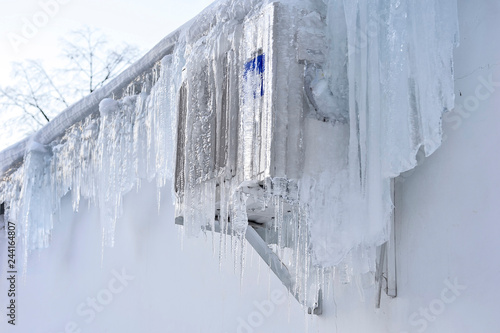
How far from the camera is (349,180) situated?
9.93 feet

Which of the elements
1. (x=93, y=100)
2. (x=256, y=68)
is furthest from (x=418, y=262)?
(x=93, y=100)

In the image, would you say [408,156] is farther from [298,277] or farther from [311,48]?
[298,277]

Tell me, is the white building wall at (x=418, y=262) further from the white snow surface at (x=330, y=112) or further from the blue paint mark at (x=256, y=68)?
the blue paint mark at (x=256, y=68)

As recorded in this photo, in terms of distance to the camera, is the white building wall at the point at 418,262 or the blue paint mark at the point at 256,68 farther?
the blue paint mark at the point at 256,68

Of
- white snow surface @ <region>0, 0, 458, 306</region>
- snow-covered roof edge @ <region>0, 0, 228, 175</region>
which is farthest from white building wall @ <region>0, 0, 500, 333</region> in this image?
snow-covered roof edge @ <region>0, 0, 228, 175</region>

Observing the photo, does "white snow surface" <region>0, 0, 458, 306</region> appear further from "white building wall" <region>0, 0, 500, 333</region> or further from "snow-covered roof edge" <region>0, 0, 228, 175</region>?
"snow-covered roof edge" <region>0, 0, 228, 175</region>

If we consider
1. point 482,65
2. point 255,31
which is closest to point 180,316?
point 255,31

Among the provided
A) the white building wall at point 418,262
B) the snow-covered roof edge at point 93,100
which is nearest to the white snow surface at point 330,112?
the white building wall at point 418,262

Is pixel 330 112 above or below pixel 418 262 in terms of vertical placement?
above

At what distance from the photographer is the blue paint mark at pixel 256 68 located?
120 inches

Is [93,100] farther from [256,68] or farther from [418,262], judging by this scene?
[418,262]

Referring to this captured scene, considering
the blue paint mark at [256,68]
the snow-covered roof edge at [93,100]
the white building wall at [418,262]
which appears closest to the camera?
the white building wall at [418,262]

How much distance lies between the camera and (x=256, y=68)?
3096 millimetres

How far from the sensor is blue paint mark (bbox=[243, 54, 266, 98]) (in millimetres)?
3057
